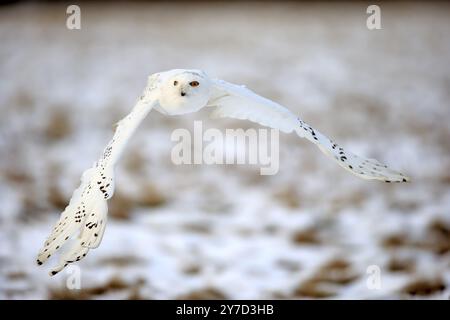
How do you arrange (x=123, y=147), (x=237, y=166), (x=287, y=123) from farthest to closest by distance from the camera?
(x=237, y=166), (x=287, y=123), (x=123, y=147)

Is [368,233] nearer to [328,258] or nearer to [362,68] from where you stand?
[328,258]

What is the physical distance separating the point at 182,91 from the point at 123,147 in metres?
0.18

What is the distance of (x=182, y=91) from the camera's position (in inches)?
53.0

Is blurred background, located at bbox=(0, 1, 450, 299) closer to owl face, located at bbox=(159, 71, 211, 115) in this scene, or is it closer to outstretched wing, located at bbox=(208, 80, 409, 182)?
outstretched wing, located at bbox=(208, 80, 409, 182)

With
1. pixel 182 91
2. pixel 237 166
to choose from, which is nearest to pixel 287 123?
pixel 182 91

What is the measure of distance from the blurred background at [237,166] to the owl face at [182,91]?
3.08 feet

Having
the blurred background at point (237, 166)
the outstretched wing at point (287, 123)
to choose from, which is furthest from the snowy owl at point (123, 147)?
the blurred background at point (237, 166)

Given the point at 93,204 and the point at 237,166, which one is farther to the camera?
the point at 237,166

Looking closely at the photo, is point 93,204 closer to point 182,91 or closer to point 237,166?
point 182,91

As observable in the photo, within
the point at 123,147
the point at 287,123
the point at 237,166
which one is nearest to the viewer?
the point at 123,147

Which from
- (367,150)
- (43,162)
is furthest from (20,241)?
(367,150)

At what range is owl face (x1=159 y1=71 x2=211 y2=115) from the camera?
1.35 metres

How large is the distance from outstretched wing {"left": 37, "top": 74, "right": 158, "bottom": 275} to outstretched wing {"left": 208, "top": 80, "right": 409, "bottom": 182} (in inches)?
7.7

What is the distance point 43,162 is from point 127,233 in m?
0.90
